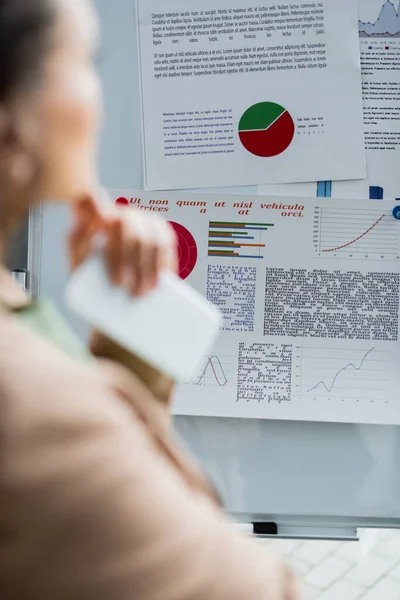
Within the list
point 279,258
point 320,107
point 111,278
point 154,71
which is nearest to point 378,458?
point 279,258

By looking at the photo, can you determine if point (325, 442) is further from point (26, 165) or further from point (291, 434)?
point (26, 165)

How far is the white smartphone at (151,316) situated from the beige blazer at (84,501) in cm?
8

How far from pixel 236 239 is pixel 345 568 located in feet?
3.94

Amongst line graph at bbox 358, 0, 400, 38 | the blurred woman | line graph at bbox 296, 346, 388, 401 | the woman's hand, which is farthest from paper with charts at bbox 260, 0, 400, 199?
the blurred woman

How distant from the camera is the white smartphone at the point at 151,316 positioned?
438 mm

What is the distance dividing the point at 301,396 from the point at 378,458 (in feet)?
0.59

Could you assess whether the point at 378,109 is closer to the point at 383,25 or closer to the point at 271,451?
the point at 383,25

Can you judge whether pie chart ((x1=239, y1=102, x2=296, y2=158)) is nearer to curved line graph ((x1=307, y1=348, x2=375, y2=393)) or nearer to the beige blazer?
curved line graph ((x1=307, y1=348, x2=375, y2=393))

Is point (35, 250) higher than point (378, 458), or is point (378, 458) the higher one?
point (35, 250)

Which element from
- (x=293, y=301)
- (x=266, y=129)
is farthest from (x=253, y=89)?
(x=293, y=301)

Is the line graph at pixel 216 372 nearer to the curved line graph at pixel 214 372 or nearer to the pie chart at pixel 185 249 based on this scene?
the curved line graph at pixel 214 372

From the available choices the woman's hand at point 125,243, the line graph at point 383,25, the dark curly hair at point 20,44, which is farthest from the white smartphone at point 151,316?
the line graph at point 383,25

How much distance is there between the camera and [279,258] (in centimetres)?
130

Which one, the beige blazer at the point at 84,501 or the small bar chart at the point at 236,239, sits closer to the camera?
the beige blazer at the point at 84,501
